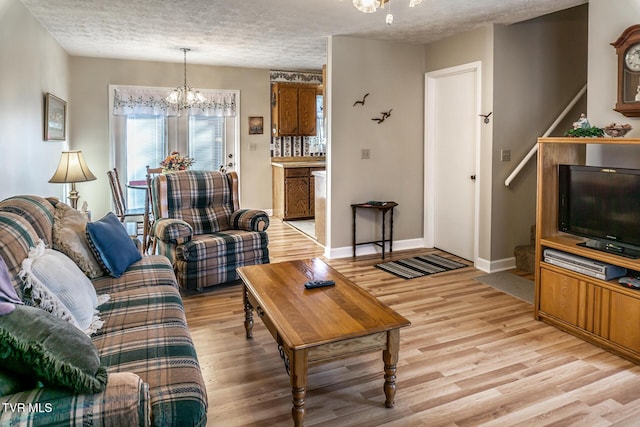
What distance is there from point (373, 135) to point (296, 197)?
2431 millimetres

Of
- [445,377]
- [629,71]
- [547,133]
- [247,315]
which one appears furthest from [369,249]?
[629,71]

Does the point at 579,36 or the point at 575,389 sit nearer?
the point at 575,389

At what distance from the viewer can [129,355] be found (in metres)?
1.77

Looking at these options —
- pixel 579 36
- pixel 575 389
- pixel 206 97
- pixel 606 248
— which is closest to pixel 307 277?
pixel 575 389

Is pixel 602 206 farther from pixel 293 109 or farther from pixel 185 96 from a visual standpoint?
pixel 293 109

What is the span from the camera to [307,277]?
9.18 ft

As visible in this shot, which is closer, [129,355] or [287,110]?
[129,355]

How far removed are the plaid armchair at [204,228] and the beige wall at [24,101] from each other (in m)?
1.05

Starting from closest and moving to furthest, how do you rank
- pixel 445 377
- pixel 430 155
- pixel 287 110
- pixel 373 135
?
pixel 445 377 → pixel 373 135 → pixel 430 155 → pixel 287 110

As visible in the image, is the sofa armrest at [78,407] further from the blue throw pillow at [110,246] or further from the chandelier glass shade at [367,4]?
the chandelier glass shade at [367,4]

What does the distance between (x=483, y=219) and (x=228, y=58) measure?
4.07 metres

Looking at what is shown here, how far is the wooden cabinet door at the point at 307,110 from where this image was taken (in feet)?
25.1

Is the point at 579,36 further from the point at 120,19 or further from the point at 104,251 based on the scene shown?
the point at 104,251

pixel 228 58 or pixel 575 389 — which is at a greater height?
pixel 228 58
